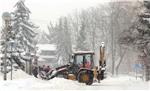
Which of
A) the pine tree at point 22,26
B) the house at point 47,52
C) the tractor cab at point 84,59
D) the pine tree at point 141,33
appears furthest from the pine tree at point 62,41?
the tractor cab at point 84,59

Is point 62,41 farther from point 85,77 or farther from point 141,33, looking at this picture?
point 85,77

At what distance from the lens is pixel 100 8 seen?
99250mm

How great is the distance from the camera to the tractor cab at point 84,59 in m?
31.7

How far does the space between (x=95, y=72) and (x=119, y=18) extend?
170ft

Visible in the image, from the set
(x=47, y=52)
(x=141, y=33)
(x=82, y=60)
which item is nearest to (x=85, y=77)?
(x=82, y=60)

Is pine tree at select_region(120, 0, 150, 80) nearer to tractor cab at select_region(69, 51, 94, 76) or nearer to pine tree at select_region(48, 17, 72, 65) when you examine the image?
tractor cab at select_region(69, 51, 94, 76)

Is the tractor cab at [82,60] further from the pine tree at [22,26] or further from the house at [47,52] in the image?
the house at [47,52]

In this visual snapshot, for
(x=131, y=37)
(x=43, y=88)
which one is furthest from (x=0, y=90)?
(x=131, y=37)

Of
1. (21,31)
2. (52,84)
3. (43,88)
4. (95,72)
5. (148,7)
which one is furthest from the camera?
(21,31)

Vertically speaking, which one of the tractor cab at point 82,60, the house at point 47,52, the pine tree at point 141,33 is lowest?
the house at point 47,52

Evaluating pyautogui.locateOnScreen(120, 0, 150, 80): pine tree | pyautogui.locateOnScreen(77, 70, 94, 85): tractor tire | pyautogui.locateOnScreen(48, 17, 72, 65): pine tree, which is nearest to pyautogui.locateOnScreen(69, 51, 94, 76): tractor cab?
pyautogui.locateOnScreen(77, 70, 94, 85): tractor tire

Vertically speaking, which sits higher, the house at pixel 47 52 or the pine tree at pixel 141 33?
the pine tree at pixel 141 33

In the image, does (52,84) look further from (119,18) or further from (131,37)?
(119,18)

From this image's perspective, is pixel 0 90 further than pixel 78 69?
No
